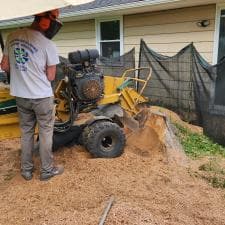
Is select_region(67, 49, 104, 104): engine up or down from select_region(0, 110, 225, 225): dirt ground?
up

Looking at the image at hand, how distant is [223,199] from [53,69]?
94.7 inches

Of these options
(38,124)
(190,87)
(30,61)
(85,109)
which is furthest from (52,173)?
(190,87)

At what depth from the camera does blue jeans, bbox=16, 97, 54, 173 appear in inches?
163

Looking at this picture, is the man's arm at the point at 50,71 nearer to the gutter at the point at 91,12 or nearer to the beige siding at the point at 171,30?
the gutter at the point at 91,12

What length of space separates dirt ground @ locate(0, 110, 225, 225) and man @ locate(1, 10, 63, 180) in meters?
0.39

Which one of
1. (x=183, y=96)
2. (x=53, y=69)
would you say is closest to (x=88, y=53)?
(x=53, y=69)

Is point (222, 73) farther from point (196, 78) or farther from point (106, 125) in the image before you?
point (106, 125)

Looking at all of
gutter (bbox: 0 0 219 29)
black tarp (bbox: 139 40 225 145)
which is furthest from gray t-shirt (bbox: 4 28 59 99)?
gutter (bbox: 0 0 219 29)

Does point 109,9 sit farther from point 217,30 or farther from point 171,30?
point 217,30

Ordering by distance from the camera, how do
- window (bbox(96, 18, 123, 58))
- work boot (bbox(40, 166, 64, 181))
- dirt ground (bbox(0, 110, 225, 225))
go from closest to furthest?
1. dirt ground (bbox(0, 110, 225, 225))
2. work boot (bbox(40, 166, 64, 181))
3. window (bbox(96, 18, 123, 58))

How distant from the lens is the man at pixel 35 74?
3990 mm

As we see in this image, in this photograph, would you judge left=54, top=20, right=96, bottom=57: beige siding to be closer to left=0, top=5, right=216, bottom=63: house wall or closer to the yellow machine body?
left=0, top=5, right=216, bottom=63: house wall

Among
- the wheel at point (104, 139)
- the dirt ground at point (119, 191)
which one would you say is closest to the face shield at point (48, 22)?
the wheel at point (104, 139)

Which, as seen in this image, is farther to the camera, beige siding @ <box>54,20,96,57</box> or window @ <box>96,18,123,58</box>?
beige siding @ <box>54,20,96,57</box>
